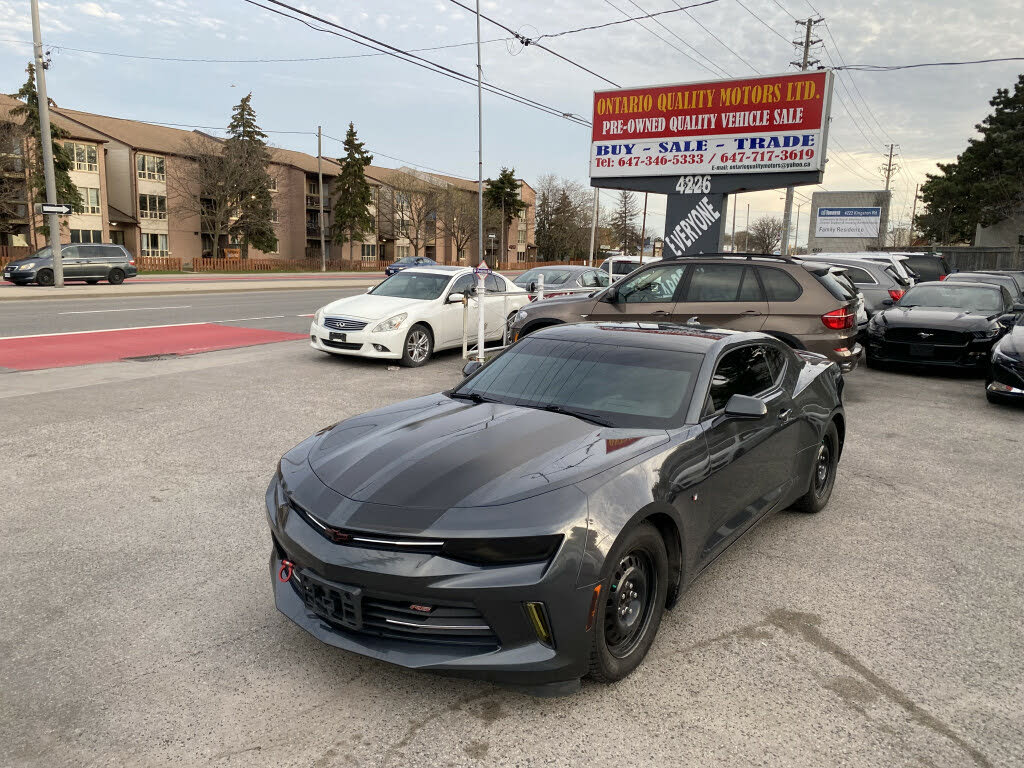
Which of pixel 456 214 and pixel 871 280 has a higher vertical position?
pixel 456 214

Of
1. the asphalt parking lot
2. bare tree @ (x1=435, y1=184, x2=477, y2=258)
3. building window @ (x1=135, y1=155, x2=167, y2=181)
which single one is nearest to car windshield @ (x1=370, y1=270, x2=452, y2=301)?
the asphalt parking lot

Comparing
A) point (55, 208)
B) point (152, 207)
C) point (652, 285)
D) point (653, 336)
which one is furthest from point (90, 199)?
point (653, 336)

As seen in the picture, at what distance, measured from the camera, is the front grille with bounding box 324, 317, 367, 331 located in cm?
1107

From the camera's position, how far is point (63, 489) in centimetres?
538

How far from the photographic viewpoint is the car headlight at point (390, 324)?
11.0m

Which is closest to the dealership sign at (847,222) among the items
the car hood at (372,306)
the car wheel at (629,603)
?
the car hood at (372,306)

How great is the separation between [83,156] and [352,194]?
893 inches

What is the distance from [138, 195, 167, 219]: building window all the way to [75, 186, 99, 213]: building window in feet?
11.0

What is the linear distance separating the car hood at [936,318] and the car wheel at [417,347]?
7.25 metres

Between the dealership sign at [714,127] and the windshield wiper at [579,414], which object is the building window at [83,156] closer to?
the dealership sign at [714,127]

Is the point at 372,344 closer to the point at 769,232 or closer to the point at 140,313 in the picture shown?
the point at 140,313

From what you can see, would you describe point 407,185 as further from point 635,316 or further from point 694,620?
point 694,620

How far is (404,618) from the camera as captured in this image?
278 cm

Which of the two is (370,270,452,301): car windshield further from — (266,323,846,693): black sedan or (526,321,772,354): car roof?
(266,323,846,693): black sedan
